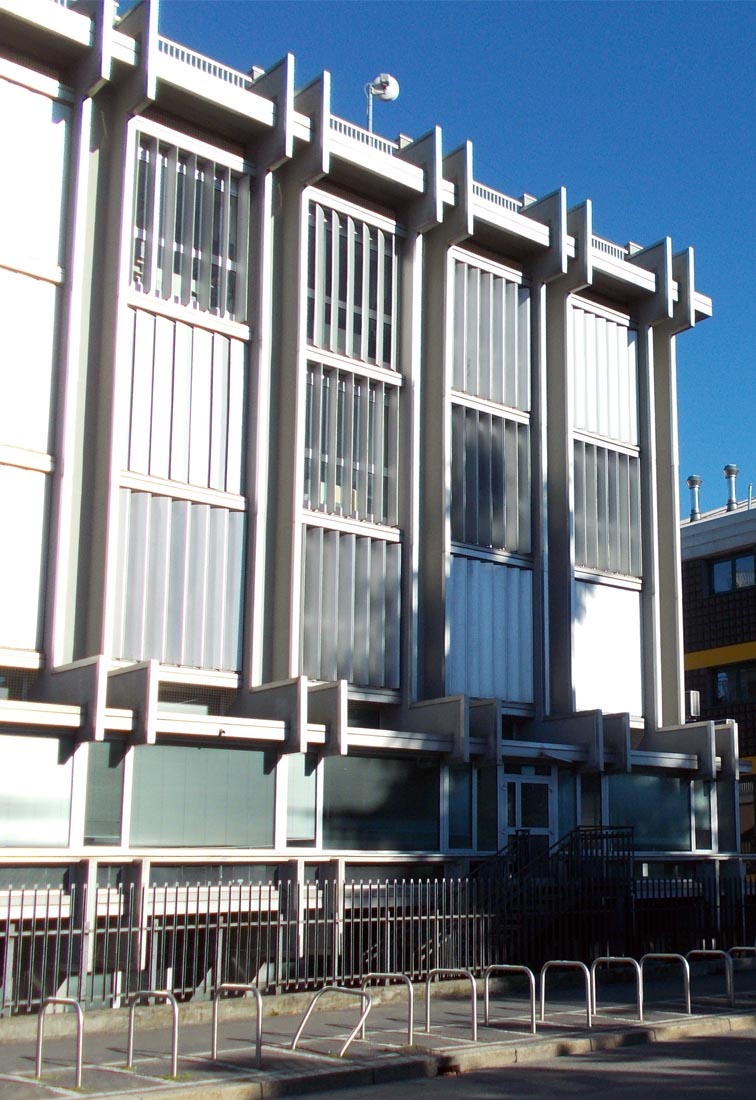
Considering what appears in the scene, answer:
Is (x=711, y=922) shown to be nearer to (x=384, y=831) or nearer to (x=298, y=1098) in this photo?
(x=384, y=831)

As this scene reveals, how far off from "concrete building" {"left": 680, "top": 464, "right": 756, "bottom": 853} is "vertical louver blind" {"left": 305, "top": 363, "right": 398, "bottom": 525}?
66.5 ft

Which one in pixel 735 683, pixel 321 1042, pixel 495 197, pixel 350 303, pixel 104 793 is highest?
pixel 495 197

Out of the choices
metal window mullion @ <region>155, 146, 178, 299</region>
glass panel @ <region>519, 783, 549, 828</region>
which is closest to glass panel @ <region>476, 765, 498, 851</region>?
glass panel @ <region>519, 783, 549, 828</region>

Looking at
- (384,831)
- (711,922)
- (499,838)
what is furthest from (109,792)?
(711,922)

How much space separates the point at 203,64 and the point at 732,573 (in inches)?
1080

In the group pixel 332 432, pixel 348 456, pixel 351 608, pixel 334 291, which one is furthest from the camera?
pixel 334 291

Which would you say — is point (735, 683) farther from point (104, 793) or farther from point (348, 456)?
point (104, 793)

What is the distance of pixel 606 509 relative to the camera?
35969 millimetres

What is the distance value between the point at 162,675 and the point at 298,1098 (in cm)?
1411

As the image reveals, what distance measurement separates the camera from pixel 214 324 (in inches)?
1144

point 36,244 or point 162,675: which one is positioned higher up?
point 36,244

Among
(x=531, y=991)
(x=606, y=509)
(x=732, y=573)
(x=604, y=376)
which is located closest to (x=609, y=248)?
(x=604, y=376)

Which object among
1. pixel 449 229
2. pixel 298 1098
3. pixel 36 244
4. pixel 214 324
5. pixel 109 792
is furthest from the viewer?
pixel 449 229

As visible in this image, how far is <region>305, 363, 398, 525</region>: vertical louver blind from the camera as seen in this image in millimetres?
30406
